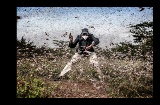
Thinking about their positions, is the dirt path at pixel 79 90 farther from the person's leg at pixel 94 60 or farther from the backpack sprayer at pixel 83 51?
the backpack sprayer at pixel 83 51

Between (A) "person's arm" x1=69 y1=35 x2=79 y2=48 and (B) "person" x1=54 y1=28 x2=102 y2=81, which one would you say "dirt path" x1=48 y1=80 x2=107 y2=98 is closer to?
(B) "person" x1=54 y1=28 x2=102 y2=81

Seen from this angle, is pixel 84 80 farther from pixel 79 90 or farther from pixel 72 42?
pixel 72 42

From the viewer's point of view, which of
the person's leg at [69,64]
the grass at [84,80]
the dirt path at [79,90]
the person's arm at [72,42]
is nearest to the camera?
the grass at [84,80]

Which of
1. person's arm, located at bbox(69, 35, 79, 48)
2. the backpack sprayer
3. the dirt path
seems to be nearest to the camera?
the dirt path

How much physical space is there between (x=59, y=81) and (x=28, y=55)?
1854mm

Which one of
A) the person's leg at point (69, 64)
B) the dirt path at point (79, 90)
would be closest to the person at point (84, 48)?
the person's leg at point (69, 64)

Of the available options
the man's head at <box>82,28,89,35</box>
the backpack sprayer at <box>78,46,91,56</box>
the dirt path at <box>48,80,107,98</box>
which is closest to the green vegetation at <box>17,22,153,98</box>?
the dirt path at <box>48,80,107,98</box>

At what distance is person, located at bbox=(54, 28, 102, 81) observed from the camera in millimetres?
11805

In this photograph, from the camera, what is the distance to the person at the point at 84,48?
11805mm

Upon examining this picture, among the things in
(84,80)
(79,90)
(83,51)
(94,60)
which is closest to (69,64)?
(83,51)

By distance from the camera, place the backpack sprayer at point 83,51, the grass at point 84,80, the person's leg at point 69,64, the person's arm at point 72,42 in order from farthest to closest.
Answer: the backpack sprayer at point 83,51, the person's leg at point 69,64, the person's arm at point 72,42, the grass at point 84,80
